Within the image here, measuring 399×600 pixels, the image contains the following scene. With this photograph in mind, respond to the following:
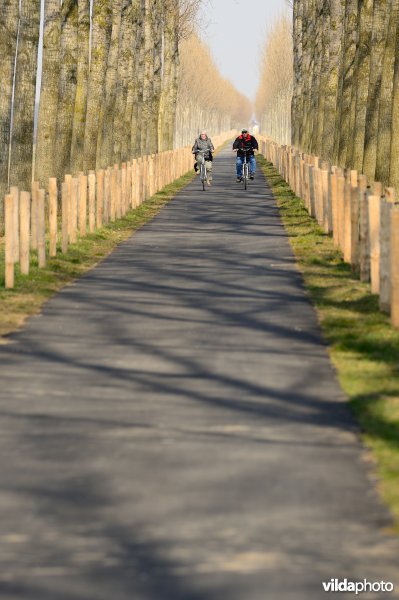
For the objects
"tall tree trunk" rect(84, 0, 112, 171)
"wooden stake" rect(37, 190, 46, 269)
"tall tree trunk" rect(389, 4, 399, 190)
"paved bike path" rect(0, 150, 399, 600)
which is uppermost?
"tall tree trunk" rect(84, 0, 112, 171)

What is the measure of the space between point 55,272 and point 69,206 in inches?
164

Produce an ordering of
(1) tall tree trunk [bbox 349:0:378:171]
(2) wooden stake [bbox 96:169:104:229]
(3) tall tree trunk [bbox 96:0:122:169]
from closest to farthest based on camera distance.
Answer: (2) wooden stake [bbox 96:169:104:229] < (1) tall tree trunk [bbox 349:0:378:171] < (3) tall tree trunk [bbox 96:0:122:169]

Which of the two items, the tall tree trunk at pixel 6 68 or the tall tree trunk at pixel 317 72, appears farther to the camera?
the tall tree trunk at pixel 317 72

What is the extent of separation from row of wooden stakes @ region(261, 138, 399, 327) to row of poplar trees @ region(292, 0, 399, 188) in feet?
6.79

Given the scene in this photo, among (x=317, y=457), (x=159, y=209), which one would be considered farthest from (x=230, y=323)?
(x=159, y=209)

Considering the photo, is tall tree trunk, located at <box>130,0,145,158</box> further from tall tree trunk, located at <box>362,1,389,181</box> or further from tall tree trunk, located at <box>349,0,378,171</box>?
tall tree trunk, located at <box>362,1,389,181</box>

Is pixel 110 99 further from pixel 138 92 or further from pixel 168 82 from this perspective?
pixel 168 82

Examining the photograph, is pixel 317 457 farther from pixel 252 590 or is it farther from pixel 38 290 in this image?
pixel 38 290

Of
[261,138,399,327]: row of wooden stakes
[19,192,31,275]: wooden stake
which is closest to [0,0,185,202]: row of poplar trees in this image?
[261,138,399,327]: row of wooden stakes

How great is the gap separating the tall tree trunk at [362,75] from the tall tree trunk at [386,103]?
6.71 m

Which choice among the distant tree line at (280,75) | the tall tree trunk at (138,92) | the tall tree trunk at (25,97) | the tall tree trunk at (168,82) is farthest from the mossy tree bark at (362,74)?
the distant tree line at (280,75)

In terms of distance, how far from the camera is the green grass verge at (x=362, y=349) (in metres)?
8.90

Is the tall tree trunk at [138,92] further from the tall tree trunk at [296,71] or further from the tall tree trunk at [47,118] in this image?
the tall tree trunk at [296,71]

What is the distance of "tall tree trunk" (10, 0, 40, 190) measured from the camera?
1102 inches
